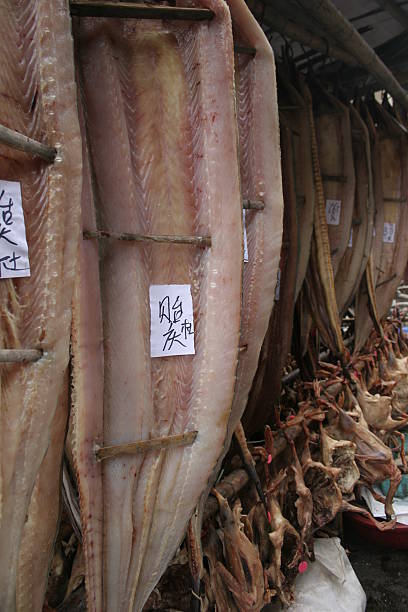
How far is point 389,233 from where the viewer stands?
12.7 feet

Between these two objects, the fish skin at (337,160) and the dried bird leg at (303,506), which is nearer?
the dried bird leg at (303,506)

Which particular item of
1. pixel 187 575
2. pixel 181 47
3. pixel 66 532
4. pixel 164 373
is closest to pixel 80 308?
pixel 164 373

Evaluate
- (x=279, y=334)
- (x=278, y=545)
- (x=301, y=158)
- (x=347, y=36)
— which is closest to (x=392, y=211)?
(x=301, y=158)

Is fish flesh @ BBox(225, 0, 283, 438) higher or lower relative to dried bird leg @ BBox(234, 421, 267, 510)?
higher

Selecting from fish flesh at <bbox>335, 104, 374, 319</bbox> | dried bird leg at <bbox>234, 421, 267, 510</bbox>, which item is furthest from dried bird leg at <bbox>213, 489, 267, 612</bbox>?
fish flesh at <bbox>335, 104, 374, 319</bbox>

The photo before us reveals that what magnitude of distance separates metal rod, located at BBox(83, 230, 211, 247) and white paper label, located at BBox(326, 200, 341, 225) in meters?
2.21

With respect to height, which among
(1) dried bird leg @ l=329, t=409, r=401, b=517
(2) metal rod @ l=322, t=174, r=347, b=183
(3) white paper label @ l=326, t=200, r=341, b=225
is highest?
(2) metal rod @ l=322, t=174, r=347, b=183

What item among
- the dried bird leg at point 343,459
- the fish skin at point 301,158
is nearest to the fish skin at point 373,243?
the fish skin at point 301,158

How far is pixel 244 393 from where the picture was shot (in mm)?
1591

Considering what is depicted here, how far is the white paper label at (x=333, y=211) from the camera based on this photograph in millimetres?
3316

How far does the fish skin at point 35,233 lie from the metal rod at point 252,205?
0.60 meters

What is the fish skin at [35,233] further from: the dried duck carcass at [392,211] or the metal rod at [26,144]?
the dried duck carcass at [392,211]

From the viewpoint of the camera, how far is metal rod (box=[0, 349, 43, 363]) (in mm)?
958

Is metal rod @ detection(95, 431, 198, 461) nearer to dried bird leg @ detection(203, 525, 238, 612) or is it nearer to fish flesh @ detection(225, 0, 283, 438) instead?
fish flesh @ detection(225, 0, 283, 438)
